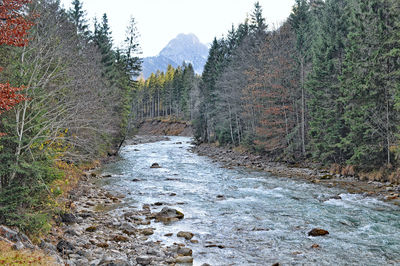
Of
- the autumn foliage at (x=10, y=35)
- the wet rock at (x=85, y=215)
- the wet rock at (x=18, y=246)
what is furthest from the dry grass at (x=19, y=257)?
the wet rock at (x=85, y=215)

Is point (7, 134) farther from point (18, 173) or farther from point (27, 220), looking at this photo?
point (27, 220)

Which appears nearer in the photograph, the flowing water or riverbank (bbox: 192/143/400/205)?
the flowing water

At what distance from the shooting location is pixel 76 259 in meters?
7.93

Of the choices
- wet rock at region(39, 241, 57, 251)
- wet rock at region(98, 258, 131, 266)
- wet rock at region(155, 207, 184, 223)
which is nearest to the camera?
wet rock at region(98, 258, 131, 266)

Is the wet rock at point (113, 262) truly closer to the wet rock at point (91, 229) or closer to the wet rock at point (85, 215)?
the wet rock at point (91, 229)

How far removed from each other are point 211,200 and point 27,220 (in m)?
9.39

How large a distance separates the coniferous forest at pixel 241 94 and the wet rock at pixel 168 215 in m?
4.20

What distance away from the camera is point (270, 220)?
480 inches

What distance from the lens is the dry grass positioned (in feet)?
18.3

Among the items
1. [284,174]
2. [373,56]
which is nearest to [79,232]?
[284,174]

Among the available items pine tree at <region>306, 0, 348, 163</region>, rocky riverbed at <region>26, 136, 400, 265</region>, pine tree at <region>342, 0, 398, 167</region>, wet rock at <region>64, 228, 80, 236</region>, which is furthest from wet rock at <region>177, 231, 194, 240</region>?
pine tree at <region>306, 0, 348, 163</region>

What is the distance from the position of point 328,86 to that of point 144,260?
72.3 ft

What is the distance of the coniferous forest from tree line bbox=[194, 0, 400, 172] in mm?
93

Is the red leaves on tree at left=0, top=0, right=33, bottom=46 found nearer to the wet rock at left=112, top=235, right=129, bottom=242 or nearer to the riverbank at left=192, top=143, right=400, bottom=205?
the wet rock at left=112, top=235, right=129, bottom=242
